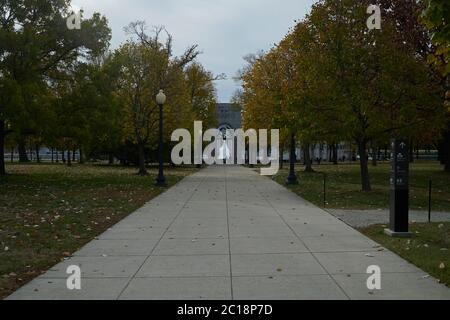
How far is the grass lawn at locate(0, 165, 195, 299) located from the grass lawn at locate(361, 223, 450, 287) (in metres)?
5.47

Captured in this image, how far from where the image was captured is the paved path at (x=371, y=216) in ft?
42.1

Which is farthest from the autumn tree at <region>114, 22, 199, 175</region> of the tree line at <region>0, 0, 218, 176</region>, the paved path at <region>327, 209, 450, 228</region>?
the paved path at <region>327, 209, 450, 228</region>

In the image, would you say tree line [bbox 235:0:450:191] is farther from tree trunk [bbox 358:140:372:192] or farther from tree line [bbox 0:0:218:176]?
tree line [bbox 0:0:218:176]

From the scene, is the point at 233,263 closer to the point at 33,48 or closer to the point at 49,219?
the point at 49,219

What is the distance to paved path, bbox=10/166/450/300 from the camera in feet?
21.9

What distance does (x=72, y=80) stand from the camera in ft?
94.3

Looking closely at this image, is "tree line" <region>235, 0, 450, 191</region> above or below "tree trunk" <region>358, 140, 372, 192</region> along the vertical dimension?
above

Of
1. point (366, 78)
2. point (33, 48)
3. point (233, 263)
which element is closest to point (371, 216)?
point (233, 263)

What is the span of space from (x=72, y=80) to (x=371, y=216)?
1960 cm

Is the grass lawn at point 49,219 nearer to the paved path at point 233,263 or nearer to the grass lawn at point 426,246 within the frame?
the paved path at point 233,263

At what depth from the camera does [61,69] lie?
28875 millimetres

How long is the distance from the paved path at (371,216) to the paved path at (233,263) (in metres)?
0.53

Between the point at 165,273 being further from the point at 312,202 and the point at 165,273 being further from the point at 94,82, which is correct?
the point at 94,82
